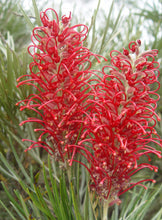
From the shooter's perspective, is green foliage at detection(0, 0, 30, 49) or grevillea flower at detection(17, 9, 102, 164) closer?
grevillea flower at detection(17, 9, 102, 164)

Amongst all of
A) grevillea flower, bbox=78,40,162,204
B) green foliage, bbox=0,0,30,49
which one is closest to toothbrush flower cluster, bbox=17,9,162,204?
grevillea flower, bbox=78,40,162,204

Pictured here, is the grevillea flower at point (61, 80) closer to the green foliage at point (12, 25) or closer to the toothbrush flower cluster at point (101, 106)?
the toothbrush flower cluster at point (101, 106)

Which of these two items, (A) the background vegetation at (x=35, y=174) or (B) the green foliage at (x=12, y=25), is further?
A: (B) the green foliage at (x=12, y=25)

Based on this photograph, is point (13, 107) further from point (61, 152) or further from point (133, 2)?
point (133, 2)

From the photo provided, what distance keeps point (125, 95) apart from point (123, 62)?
97 mm

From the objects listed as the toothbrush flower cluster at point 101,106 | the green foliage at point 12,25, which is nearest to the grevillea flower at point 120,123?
the toothbrush flower cluster at point 101,106

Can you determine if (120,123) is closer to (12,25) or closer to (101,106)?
(101,106)

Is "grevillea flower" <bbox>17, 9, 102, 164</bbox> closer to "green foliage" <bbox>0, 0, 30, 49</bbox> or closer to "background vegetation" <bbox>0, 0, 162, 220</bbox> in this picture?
"background vegetation" <bbox>0, 0, 162, 220</bbox>

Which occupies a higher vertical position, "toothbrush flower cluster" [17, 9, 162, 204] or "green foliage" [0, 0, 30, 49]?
"green foliage" [0, 0, 30, 49]

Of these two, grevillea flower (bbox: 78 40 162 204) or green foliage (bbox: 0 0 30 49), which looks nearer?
grevillea flower (bbox: 78 40 162 204)

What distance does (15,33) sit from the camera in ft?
5.29

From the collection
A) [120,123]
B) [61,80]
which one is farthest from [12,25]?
[120,123]

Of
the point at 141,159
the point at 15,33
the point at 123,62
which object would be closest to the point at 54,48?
the point at 123,62

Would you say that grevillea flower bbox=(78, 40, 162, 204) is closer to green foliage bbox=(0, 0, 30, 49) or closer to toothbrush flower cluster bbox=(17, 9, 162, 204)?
toothbrush flower cluster bbox=(17, 9, 162, 204)
